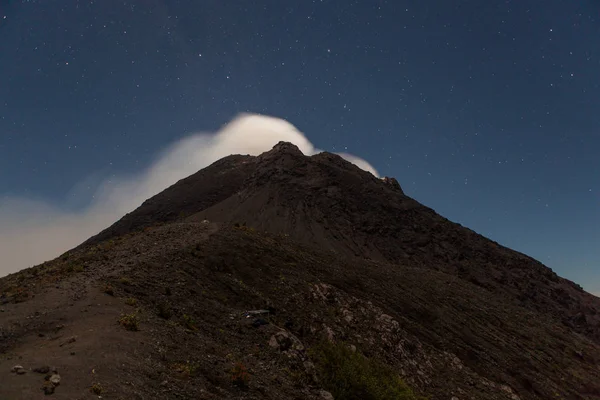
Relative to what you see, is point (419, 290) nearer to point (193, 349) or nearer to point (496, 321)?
point (496, 321)

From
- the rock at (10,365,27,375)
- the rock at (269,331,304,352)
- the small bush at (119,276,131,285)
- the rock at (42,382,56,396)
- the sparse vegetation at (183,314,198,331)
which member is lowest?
the rock at (269,331,304,352)

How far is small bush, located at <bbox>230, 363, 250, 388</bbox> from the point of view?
41.5 feet

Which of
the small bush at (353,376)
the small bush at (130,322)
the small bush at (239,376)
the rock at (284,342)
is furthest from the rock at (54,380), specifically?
the small bush at (353,376)

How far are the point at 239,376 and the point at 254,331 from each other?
182 inches

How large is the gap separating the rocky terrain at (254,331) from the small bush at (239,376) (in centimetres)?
6

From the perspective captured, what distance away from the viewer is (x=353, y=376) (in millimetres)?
17297

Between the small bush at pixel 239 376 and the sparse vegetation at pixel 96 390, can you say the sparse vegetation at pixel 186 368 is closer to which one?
the small bush at pixel 239 376

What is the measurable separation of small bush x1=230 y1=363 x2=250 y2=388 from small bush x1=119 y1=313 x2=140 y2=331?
426 centimetres

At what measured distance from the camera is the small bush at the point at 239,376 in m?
12.6

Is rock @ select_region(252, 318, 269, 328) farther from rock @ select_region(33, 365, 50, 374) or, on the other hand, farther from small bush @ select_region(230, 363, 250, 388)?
rock @ select_region(33, 365, 50, 374)

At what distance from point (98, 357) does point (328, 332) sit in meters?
13.2

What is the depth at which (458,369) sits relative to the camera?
25.6 meters

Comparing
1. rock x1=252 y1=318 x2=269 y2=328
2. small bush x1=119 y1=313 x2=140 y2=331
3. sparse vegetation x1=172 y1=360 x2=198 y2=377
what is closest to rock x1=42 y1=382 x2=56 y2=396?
sparse vegetation x1=172 y1=360 x2=198 y2=377

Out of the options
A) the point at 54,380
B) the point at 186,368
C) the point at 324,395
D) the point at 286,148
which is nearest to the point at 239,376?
the point at 186,368
